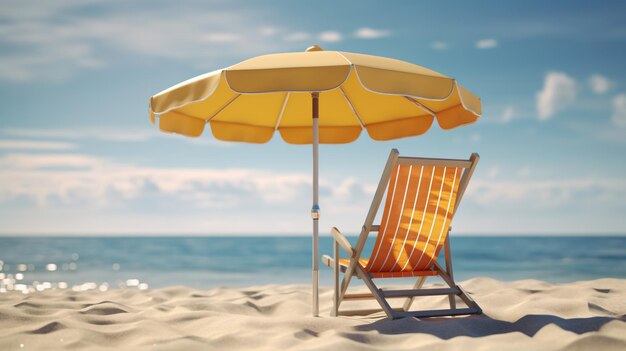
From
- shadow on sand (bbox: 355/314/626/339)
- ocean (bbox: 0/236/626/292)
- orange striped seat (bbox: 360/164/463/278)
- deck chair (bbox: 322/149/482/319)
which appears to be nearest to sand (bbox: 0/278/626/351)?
shadow on sand (bbox: 355/314/626/339)

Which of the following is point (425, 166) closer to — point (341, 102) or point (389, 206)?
point (389, 206)

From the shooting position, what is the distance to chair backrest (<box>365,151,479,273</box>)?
3811 mm

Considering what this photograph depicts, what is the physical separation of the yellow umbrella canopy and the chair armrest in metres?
1.08

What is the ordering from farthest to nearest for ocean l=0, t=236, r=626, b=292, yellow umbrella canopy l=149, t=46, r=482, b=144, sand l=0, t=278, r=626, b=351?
ocean l=0, t=236, r=626, b=292 < yellow umbrella canopy l=149, t=46, r=482, b=144 < sand l=0, t=278, r=626, b=351

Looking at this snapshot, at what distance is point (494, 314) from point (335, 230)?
4.24ft

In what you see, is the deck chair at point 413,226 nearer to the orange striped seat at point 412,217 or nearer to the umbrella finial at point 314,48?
the orange striped seat at point 412,217

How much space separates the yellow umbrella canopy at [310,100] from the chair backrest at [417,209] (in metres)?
0.46

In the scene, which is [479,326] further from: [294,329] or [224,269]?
[224,269]

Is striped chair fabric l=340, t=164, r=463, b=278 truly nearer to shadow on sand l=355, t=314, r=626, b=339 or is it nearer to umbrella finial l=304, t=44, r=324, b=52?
shadow on sand l=355, t=314, r=626, b=339

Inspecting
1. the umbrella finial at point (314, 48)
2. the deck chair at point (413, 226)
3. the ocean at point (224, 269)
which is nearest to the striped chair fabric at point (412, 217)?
the deck chair at point (413, 226)

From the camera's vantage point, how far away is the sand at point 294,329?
3064 millimetres

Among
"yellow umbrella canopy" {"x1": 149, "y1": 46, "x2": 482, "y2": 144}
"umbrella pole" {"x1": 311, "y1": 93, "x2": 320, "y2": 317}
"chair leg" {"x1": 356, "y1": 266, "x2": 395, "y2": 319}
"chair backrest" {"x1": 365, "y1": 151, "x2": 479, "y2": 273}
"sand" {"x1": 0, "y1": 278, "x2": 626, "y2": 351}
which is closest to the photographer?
"sand" {"x1": 0, "y1": 278, "x2": 626, "y2": 351}

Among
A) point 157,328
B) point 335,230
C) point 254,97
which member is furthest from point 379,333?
point 254,97

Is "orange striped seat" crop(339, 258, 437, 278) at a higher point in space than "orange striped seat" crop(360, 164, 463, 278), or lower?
lower
